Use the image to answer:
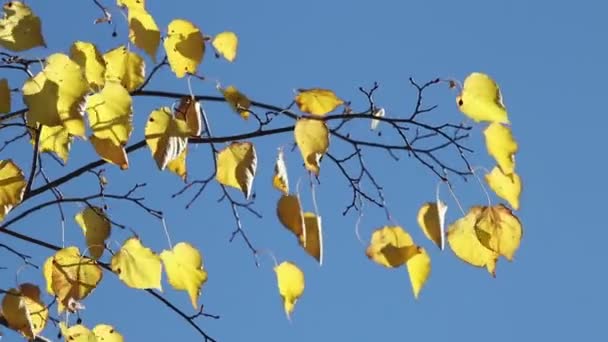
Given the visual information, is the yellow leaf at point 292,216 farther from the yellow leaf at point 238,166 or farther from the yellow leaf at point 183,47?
the yellow leaf at point 183,47

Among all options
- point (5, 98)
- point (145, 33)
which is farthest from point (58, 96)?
point (145, 33)

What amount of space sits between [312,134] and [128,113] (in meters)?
0.21

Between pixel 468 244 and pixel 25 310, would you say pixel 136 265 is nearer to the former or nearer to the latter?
pixel 25 310

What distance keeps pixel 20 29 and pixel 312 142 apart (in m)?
0.35

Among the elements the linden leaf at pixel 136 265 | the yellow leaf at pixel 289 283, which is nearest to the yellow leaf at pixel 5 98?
the linden leaf at pixel 136 265

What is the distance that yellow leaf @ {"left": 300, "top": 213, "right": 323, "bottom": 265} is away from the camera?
130 centimetres

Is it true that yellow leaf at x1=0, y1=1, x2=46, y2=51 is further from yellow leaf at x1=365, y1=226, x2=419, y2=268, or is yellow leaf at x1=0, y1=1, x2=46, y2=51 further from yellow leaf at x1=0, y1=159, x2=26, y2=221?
yellow leaf at x1=365, y1=226, x2=419, y2=268

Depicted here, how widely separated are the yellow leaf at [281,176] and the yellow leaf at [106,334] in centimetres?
44

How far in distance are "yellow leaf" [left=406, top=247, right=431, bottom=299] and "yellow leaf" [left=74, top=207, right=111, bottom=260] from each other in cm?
42

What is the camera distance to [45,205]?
148 cm

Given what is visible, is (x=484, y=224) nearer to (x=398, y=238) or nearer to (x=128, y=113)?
(x=398, y=238)

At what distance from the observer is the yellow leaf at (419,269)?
1.40 meters

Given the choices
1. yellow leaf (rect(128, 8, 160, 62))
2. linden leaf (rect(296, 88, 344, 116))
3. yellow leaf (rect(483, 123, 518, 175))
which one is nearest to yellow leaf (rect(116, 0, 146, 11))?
yellow leaf (rect(128, 8, 160, 62))

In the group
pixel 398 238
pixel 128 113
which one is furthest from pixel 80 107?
pixel 398 238
